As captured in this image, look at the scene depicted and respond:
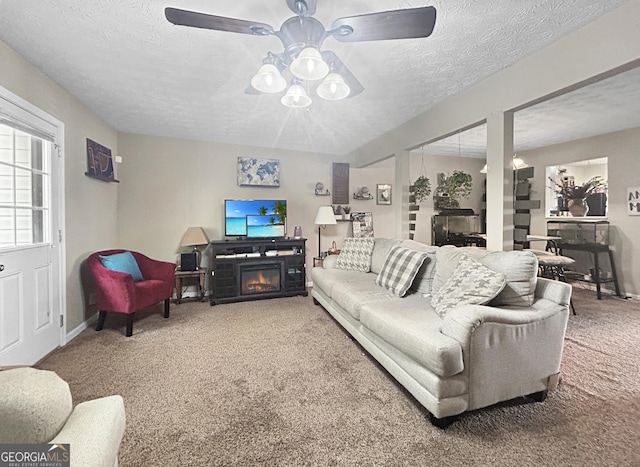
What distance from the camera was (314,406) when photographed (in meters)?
1.83

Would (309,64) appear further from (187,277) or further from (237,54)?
(187,277)

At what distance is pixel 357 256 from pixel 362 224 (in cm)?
173

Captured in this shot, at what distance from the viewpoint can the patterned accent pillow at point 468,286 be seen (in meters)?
1.86

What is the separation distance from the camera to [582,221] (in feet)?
15.4

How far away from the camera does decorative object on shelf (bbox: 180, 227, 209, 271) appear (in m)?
4.03

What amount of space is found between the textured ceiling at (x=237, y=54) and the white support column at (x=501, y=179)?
0.46 metres

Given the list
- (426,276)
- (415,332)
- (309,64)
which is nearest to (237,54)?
(309,64)

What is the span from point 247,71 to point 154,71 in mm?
784

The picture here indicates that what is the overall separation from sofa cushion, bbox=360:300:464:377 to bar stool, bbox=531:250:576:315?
2.20 meters

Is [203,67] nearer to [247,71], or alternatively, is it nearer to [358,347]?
[247,71]

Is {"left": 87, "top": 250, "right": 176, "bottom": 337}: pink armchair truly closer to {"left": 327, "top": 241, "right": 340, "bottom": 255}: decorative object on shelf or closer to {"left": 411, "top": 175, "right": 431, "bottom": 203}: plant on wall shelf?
{"left": 327, "top": 241, "right": 340, "bottom": 255}: decorative object on shelf

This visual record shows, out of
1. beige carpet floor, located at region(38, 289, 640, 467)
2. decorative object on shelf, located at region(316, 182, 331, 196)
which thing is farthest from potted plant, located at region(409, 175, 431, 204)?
beige carpet floor, located at region(38, 289, 640, 467)

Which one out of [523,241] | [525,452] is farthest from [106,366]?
[523,241]

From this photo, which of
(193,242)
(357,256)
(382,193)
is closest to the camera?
(357,256)
